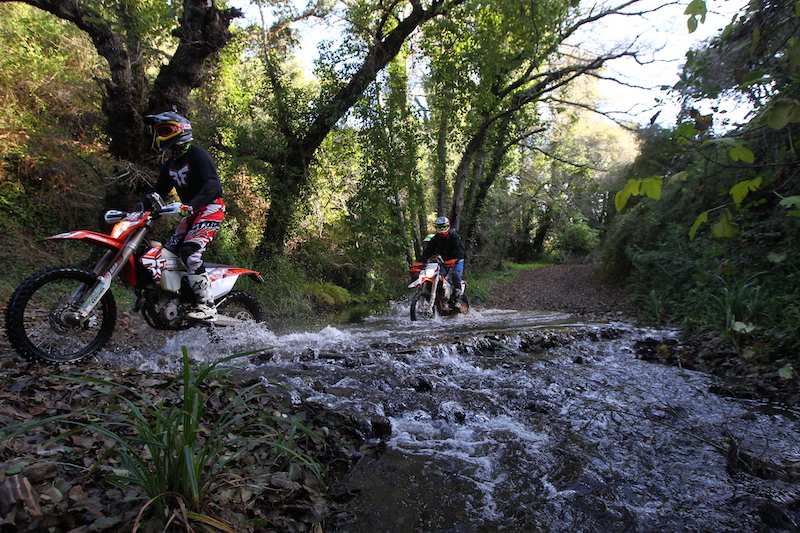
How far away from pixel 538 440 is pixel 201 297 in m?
3.63

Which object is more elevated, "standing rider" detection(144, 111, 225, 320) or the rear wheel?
"standing rider" detection(144, 111, 225, 320)

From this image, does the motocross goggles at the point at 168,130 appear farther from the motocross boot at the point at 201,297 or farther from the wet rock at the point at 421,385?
the wet rock at the point at 421,385

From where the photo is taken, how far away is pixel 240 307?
5.51 meters

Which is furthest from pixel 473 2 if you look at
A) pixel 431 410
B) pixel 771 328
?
pixel 431 410

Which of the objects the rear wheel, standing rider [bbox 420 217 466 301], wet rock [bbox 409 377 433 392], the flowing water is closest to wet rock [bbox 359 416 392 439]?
the flowing water

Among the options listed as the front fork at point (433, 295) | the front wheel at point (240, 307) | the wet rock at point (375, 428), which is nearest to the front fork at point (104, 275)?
the front wheel at point (240, 307)

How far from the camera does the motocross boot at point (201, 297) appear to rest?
4492 millimetres

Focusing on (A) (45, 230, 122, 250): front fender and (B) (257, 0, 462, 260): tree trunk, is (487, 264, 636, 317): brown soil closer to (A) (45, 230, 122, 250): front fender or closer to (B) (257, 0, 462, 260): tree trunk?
(B) (257, 0, 462, 260): tree trunk

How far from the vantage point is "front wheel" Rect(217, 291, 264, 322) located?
5149 millimetres

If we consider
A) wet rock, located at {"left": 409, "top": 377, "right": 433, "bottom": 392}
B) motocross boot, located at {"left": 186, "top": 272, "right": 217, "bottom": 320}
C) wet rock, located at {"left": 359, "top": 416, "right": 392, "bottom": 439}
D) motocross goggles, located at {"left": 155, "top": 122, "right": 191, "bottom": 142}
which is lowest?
wet rock, located at {"left": 359, "top": 416, "right": 392, "bottom": 439}

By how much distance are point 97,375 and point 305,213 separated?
28.8ft

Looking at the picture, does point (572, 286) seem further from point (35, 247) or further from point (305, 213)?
point (35, 247)

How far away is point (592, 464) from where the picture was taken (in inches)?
95.2

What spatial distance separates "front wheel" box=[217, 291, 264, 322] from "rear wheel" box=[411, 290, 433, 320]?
12.4ft
